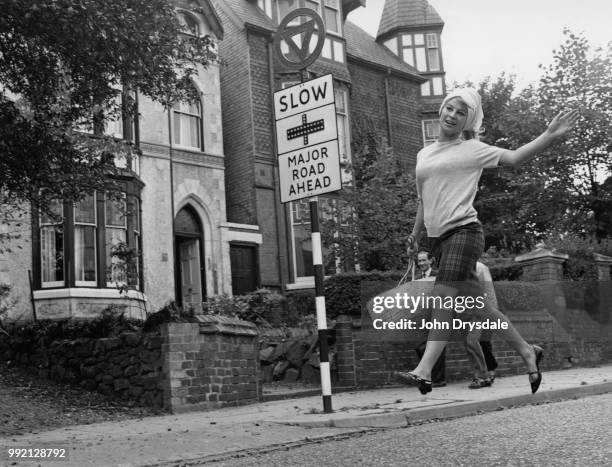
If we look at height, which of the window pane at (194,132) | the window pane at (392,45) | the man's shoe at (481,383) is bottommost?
the man's shoe at (481,383)

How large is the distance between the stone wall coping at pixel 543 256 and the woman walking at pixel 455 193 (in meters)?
10.7

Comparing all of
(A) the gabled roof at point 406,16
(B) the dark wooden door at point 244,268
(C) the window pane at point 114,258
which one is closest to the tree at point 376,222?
(B) the dark wooden door at point 244,268

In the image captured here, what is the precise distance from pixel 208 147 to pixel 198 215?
2.03m

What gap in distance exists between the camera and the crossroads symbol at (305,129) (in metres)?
7.97

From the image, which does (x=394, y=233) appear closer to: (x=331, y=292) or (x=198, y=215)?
(x=331, y=292)

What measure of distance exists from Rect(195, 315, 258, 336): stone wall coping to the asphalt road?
Result: 12.6 ft

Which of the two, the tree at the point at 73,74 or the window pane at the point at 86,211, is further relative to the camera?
the window pane at the point at 86,211

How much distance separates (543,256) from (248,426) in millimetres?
10695

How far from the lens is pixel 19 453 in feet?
18.7

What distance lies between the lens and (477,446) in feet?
16.0

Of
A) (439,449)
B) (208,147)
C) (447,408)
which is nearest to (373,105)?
(208,147)

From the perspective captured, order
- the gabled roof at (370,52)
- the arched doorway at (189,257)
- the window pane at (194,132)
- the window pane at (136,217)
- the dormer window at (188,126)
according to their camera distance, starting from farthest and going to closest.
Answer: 1. the gabled roof at (370,52)
2. the window pane at (194,132)
3. the dormer window at (188,126)
4. the arched doorway at (189,257)
5. the window pane at (136,217)

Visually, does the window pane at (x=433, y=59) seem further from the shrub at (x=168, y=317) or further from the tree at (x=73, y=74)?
the shrub at (x=168, y=317)

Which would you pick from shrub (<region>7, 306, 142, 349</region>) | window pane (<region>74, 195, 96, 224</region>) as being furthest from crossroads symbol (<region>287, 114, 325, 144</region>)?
window pane (<region>74, 195, 96, 224</region>)
